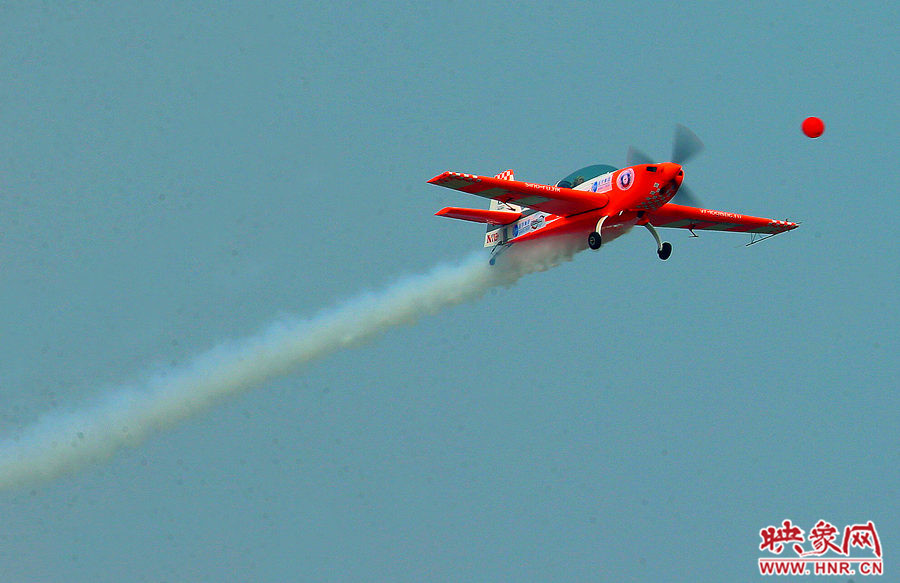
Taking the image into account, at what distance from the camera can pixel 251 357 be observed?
5638 centimetres

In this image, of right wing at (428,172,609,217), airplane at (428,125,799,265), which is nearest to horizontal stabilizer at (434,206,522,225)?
airplane at (428,125,799,265)

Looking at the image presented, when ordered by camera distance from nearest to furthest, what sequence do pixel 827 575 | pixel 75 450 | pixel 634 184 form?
pixel 827 575
pixel 634 184
pixel 75 450

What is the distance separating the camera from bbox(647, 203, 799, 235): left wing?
53.6 metres

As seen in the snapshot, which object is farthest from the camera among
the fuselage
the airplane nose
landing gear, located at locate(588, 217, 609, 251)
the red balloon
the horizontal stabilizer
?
the horizontal stabilizer

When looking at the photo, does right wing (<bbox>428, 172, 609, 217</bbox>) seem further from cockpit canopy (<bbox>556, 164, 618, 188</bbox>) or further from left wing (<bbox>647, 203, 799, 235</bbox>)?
left wing (<bbox>647, 203, 799, 235</bbox>)

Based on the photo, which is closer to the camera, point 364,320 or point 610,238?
point 610,238

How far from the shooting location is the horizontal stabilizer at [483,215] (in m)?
55.1

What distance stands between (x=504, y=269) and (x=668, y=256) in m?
6.52

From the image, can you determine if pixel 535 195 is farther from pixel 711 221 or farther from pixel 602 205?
pixel 711 221

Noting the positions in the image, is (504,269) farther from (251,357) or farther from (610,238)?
(251,357)

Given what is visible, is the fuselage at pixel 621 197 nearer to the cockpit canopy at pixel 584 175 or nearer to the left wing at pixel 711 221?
the cockpit canopy at pixel 584 175

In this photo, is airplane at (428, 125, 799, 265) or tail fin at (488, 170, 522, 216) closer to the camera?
airplane at (428, 125, 799, 265)

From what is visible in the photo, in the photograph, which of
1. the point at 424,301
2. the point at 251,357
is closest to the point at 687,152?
the point at 424,301

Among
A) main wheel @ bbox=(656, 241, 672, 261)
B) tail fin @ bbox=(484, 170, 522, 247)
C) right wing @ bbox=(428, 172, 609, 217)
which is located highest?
tail fin @ bbox=(484, 170, 522, 247)
